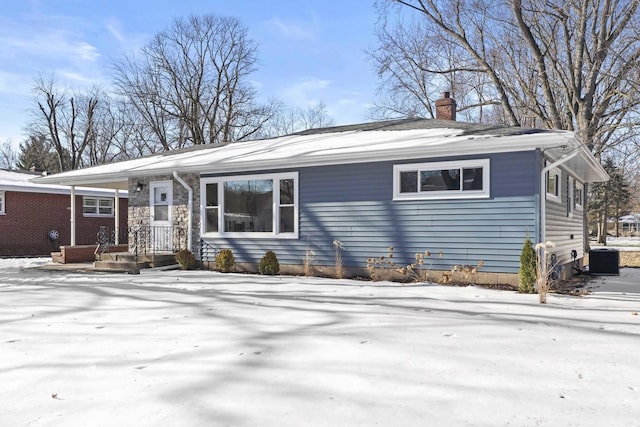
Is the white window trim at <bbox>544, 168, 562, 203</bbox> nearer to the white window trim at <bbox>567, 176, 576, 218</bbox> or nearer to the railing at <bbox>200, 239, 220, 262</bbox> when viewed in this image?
the white window trim at <bbox>567, 176, 576, 218</bbox>

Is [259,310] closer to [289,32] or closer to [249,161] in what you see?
[249,161]

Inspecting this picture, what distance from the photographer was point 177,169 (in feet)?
35.7

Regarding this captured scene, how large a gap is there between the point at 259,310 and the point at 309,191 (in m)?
4.38

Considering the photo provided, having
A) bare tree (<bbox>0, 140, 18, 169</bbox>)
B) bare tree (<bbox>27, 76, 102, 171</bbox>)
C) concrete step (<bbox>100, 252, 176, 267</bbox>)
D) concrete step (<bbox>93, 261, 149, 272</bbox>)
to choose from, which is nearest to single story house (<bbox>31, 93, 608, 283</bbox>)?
concrete step (<bbox>100, 252, 176, 267</bbox>)

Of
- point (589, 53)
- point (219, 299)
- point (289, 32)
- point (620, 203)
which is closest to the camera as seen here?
point (219, 299)

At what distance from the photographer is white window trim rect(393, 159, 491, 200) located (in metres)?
8.05

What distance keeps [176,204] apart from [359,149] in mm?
4921

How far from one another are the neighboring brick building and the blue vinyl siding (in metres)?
10.3

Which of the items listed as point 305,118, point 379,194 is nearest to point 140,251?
point 379,194

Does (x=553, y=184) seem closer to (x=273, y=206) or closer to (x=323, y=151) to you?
(x=323, y=151)

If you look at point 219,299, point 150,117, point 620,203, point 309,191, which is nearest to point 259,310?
point 219,299

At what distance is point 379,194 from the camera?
354 inches

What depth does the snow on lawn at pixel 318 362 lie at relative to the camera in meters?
2.57

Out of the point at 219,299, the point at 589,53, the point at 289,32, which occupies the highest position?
the point at 289,32
